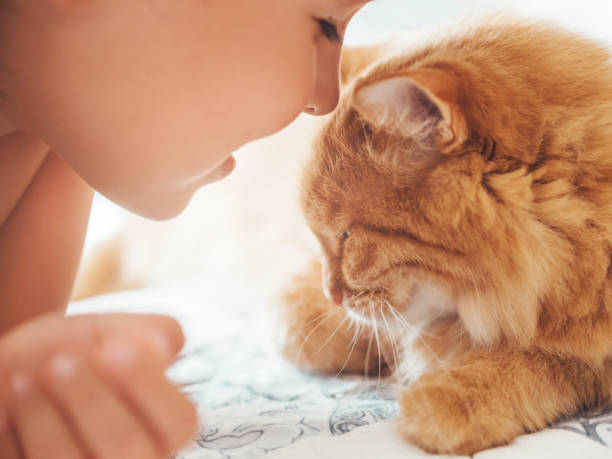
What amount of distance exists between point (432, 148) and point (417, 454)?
40cm

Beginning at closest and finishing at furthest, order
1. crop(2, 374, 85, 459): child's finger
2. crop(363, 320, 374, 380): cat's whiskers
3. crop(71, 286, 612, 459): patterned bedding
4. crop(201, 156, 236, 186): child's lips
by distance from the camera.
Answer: crop(2, 374, 85, 459): child's finger
crop(71, 286, 612, 459): patterned bedding
crop(201, 156, 236, 186): child's lips
crop(363, 320, 374, 380): cat's whiskers

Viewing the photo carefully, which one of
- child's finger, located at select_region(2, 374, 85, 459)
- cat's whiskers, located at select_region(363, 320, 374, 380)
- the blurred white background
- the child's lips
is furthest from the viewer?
the blurred white background

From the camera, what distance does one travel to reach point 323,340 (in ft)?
3.55

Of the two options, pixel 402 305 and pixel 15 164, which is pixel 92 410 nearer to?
pixel 402 305

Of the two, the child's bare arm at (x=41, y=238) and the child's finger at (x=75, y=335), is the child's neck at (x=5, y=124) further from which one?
the child's finger at (x=75, y=335)

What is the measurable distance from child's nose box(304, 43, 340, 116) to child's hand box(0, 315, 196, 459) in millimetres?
507

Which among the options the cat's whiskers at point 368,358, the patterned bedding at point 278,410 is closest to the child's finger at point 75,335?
the patterned bedding at point 278,410

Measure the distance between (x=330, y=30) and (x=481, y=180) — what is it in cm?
30

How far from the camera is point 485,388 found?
733 millimetres

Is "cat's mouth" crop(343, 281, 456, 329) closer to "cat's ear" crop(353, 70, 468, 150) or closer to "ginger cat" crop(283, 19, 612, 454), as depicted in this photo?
"ginger cat" crop(283, 19, 612, 454)

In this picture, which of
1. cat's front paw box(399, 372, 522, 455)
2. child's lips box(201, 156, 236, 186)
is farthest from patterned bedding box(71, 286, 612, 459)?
child's lips box(201, 156, 236, 186)

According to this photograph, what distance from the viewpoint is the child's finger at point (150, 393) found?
453 mm

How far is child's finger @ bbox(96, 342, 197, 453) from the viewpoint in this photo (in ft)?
1.49

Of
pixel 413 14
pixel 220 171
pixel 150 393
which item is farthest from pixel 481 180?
pixel 413 14
